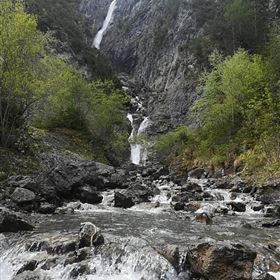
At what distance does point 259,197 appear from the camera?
27.9 meters

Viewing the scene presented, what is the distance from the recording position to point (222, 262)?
12844 mm

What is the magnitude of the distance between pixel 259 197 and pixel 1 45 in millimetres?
20620

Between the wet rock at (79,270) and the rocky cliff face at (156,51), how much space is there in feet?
226

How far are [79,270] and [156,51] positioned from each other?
101 metres

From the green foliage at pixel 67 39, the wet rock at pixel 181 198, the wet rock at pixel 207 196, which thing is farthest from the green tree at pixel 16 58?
the green foliage at pixel 67 39

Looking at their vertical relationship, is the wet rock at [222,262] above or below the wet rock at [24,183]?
below

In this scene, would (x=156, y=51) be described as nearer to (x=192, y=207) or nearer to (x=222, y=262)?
(x=192, y=207)

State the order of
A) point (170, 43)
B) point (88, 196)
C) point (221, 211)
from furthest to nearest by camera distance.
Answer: point (170, 43) < point (88, 196) < point (221, 211)

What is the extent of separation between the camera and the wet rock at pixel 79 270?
525 inches

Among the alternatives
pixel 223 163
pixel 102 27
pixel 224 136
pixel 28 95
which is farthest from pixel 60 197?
pixel 102 27

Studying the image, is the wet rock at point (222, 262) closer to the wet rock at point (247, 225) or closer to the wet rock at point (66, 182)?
the wet rock at point (247, 225)

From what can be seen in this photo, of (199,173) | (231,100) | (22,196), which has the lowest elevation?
(22,196)

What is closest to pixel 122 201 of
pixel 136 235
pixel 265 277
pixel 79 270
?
pixel 136 235

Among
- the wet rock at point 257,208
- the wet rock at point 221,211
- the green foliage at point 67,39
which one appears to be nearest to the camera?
the wet rock at point 221,211
